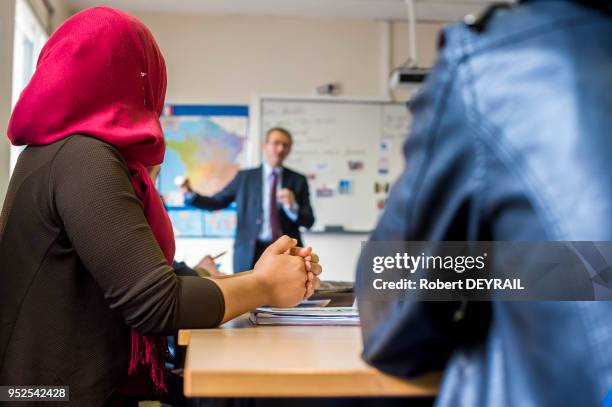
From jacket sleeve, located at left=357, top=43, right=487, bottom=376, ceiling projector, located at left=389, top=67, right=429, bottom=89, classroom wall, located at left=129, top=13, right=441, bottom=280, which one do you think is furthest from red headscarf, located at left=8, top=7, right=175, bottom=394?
classroom wall, located at left=129, top=13, right=441, bottom=280

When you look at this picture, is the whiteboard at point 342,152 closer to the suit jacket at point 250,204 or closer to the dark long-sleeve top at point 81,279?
the suit jacket at point 250,204

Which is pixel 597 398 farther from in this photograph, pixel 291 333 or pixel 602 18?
pixel 291 333

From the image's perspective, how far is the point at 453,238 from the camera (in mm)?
549

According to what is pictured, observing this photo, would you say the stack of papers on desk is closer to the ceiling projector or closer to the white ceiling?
the ceiling projector

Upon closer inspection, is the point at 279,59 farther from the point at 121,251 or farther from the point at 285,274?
the point at 121,251

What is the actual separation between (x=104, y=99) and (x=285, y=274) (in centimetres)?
44

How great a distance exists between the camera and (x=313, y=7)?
4.54 m

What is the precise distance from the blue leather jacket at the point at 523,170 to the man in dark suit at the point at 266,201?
11.6ft

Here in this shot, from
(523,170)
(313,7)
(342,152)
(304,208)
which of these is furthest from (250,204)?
(523,170)

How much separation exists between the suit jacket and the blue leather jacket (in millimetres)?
3594

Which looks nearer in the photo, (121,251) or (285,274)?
(121,251)

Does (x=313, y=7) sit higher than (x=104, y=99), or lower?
higher

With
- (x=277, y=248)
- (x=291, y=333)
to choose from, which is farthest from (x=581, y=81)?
(x=277, y=248)

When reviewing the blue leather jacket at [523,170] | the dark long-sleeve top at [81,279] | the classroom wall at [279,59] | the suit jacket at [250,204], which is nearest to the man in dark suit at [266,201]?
the suit jacket at [250,204]
